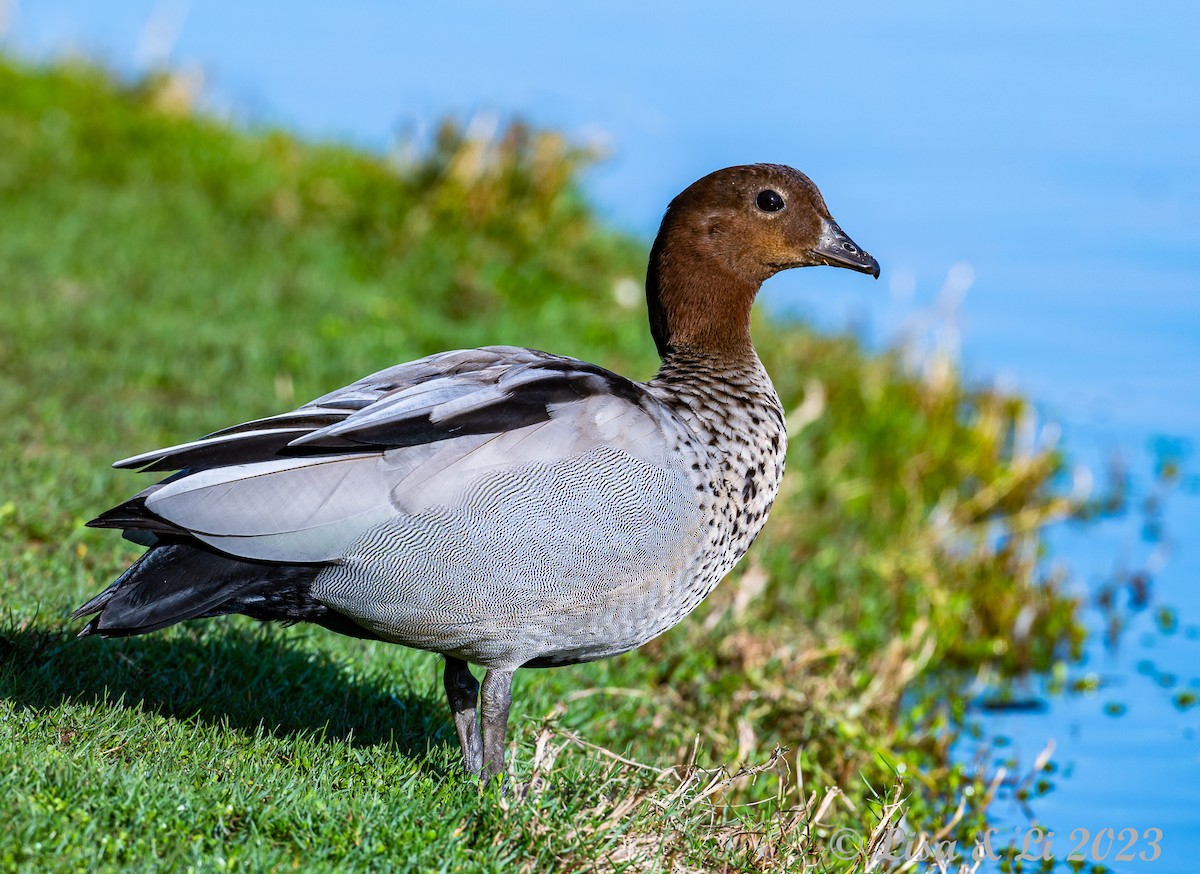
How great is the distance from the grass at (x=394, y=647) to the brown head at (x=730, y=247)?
3.98ft

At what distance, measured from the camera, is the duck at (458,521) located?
3.46 meters

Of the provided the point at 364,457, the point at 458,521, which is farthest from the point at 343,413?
the point at 458,521

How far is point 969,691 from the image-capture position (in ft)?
20.9

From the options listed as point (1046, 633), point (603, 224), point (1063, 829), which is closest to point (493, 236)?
point (603, 224)

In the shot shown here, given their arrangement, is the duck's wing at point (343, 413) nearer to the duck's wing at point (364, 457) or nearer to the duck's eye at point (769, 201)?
the duck's wing at point (364, 457)

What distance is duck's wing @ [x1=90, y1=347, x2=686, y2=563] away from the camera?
3441mm

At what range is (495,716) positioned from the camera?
12.4ft

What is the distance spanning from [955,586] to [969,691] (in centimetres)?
81

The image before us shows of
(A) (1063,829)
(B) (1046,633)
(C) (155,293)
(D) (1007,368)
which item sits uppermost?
(D) (1007,368)

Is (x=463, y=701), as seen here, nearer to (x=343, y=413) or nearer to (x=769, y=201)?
(x=343, y=413)

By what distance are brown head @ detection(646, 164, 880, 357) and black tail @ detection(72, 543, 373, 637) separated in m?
1.36

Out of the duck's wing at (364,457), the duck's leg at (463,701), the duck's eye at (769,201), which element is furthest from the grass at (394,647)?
the duck's eye at (769,201)

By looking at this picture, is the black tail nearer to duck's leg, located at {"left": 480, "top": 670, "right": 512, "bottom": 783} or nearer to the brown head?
duck's leg, located at {"left": 480, "top": 670, "right": 512, "bottom": 783}

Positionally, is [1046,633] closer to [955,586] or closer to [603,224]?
[955,586]
